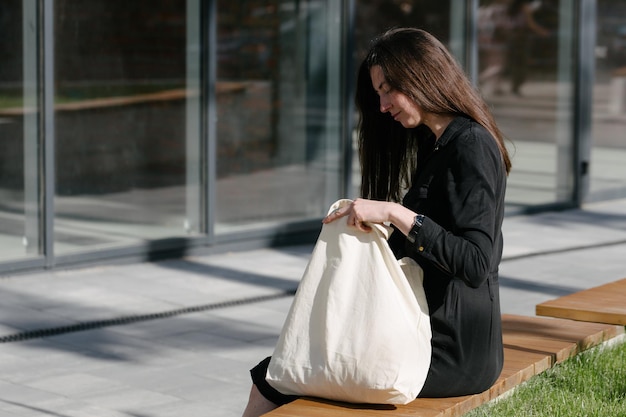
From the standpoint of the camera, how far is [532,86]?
12266 mm

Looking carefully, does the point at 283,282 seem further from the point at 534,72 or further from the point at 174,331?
the point at 534,72

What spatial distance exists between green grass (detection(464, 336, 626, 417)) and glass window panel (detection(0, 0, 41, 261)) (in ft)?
14.5

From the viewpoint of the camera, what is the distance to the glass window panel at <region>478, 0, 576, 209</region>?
11.9 metres

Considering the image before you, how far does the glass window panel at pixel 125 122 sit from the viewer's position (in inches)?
340

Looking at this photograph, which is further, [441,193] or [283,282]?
[283,282]

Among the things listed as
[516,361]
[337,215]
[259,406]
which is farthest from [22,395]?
[337,215]

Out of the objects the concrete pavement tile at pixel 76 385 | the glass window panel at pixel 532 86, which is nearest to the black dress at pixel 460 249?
the concrete pavement tile at pixel 76 385

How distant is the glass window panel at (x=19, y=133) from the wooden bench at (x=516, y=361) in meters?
4.15

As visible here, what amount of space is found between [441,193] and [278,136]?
6510mm

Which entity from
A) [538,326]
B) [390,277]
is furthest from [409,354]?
[538,326]

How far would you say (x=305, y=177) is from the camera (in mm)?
10312

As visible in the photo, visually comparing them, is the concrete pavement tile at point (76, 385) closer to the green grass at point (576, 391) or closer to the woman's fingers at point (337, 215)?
the green grass at point (576, 391)

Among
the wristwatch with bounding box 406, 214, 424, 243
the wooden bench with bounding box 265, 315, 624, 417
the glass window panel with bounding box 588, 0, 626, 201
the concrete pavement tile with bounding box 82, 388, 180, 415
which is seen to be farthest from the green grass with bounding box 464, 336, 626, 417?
the glass window panel with bounding box 588, 0, 626, 201

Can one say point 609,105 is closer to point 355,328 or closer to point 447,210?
point 447,210
